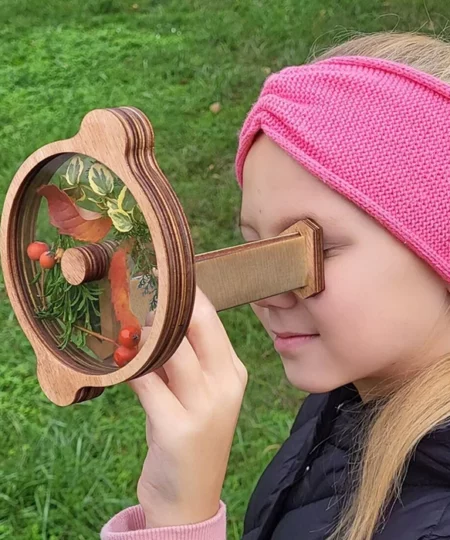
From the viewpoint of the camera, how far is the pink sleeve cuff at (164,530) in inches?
38.9

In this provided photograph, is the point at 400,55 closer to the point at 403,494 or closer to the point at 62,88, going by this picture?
the point at 403,494

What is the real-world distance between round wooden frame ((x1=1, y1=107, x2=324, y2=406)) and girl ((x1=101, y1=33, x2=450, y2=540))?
0.14 ft

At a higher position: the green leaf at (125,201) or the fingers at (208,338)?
the green leaf at (125,201)

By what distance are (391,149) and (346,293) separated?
0.62ft

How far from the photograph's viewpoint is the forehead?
39.1 inches

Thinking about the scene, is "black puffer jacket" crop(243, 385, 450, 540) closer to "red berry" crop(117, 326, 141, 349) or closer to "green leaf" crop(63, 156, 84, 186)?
"red berry" crop(117, 326, 141, 349)

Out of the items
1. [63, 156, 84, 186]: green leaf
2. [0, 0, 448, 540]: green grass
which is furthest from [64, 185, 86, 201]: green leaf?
[0, 0, 448, 540]: green grass

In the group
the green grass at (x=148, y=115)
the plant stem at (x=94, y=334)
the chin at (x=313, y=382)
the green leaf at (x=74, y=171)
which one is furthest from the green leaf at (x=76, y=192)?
the green grass at (x=148, y=115)

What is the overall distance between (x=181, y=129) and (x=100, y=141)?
2.67m

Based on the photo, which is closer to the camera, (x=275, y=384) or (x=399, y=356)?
(x=399, y=356)

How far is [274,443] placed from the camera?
2.30m

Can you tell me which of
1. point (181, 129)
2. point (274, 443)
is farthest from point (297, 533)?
point (181, 129)

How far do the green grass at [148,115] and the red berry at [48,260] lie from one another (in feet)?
4.34

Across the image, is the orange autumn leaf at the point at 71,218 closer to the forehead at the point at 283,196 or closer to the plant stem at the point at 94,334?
the plant stem at the point at 94,334
